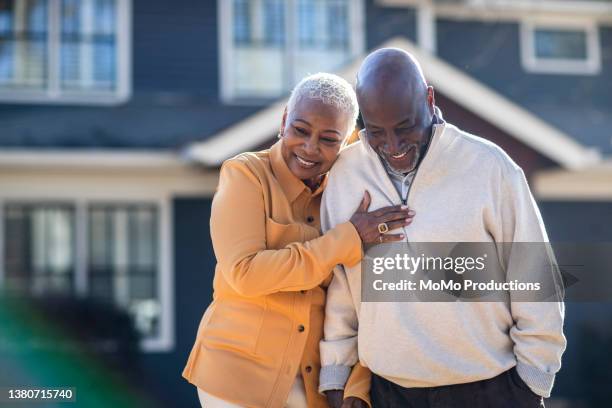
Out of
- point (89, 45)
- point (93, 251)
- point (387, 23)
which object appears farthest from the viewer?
point (387, 23)

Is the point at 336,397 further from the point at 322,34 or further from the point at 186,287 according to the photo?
the point at 322,34

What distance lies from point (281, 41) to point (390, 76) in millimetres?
9825

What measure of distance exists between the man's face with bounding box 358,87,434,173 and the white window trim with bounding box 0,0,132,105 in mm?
8957

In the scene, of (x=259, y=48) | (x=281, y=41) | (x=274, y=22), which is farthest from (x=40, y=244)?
(x=274, y=22)

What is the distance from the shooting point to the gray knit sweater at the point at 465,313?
277 cm

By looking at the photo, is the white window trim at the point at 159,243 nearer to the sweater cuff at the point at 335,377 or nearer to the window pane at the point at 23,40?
the window pane at the point at 23,40

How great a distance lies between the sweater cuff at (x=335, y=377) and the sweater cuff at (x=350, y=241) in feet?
1.22

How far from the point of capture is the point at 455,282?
113 inches

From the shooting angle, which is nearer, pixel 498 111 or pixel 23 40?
A: pixel 498 111

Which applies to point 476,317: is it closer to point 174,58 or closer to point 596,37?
point 174,58

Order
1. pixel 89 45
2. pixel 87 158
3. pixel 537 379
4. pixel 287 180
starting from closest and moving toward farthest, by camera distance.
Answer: pixel 537 379
pixel 287 180
pixel 87 158
pixel 89 45

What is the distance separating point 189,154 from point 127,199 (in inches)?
52.9

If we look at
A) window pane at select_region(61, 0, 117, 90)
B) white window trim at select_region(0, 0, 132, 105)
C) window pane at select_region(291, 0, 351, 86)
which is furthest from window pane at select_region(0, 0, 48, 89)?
window pane at select_region(291, 0, 351, 86)

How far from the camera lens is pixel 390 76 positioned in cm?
279
